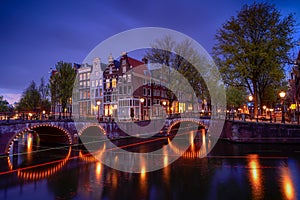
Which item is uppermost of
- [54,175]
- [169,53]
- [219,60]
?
[169,53]

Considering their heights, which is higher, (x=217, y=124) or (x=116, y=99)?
(x=116, y=99)

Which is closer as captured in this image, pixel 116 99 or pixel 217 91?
pixel 217 91

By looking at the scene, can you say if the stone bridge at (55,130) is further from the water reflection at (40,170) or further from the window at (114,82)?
the window at (114,82)

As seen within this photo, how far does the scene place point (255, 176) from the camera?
13.1 m

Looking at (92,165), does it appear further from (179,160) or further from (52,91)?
(52,91)

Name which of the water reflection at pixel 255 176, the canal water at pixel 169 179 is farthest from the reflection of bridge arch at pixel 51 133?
the water reflection at pixel 255 176

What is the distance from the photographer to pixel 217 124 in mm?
31562

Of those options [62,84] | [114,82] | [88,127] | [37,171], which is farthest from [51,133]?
[114,82]

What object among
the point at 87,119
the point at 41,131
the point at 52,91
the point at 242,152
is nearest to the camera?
the point at 242,152

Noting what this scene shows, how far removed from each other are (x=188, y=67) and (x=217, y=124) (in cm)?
1098

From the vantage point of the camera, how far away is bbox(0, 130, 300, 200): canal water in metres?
10.9

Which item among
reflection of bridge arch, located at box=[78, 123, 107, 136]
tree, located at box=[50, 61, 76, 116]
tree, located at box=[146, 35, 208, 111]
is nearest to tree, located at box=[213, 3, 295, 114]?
tree, located at box=[146, 35, 208, 111]

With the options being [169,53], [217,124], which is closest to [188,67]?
[169,53]

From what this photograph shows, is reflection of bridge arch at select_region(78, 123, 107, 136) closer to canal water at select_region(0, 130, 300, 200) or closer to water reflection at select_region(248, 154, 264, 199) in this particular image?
canal water at select_region(0, 130, 300, 200)
